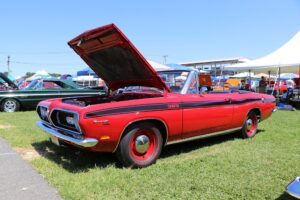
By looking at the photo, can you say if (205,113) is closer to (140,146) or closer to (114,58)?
(140,146)

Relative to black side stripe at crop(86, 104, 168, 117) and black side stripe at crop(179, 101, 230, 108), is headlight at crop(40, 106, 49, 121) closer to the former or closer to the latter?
black side stripe at crop(86, 104, 168, 117)

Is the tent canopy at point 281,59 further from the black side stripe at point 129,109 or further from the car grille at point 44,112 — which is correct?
the car grille at point 44,112

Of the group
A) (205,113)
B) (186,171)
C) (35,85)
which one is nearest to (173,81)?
(205,113)

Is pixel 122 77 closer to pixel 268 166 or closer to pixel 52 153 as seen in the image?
pixel 52 153

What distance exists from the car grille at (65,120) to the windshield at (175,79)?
179 centimetres

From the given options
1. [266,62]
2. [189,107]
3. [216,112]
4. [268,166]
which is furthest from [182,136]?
[266,62]

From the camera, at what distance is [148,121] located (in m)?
4.82

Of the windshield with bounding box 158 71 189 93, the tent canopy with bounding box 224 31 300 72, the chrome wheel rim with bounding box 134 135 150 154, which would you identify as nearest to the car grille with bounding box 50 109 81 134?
the chrome wheel rim with bounding box 134 135 150 154

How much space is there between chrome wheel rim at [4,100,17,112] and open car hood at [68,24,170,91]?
23.4 feet

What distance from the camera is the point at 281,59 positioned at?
51.7 feet

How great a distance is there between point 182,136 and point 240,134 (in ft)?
7.22

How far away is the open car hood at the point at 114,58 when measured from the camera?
189 inches

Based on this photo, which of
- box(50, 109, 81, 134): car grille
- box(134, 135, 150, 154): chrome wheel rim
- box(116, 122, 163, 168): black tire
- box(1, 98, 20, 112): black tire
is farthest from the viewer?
box(1, 98, 20, 112): black tire

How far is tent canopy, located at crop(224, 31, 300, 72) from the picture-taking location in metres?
15.3
